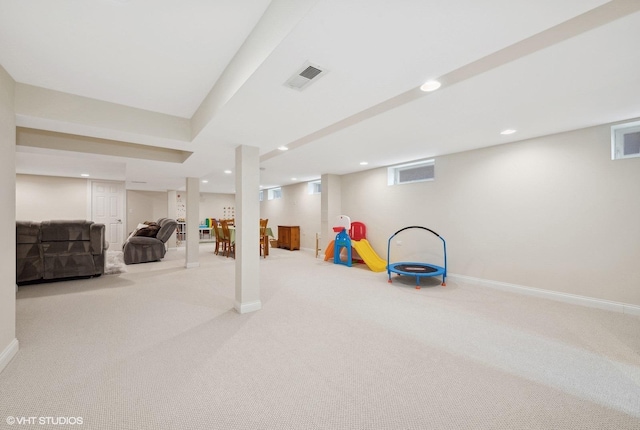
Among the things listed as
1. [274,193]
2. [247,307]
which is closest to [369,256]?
[247,307]

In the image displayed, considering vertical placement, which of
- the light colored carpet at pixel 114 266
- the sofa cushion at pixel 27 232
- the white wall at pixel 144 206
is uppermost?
the white wall at pixel 144 206

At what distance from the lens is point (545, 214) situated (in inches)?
139

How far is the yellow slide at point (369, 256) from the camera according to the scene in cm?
534

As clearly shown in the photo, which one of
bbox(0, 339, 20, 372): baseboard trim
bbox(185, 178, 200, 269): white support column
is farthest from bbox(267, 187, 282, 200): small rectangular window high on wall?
bbox(0, 339, 20, 372): baseboard trim

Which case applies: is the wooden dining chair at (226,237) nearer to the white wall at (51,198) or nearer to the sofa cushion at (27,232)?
the sofa cushion at (27,232)

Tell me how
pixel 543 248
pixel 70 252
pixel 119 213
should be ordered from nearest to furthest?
1. pixel 543 248
2. pixel 70 252
3. pixel 119 213

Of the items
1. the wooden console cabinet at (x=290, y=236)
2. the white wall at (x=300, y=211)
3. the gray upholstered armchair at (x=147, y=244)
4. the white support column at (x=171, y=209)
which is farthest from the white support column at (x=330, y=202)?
the white support column at (x=171, y=209)

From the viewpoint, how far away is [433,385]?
5.70 ft

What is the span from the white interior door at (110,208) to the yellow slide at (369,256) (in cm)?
777

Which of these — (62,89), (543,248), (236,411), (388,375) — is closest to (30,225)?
(62,89)

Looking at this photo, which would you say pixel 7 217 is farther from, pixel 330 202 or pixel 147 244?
pixel 330 202

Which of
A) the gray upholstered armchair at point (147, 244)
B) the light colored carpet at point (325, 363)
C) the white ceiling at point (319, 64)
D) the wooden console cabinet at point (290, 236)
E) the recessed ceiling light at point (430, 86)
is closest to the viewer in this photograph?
the white ceiling at point (319, 64)

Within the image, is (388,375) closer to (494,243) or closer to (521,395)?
(521,395)

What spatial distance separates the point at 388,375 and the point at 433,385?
30cm
